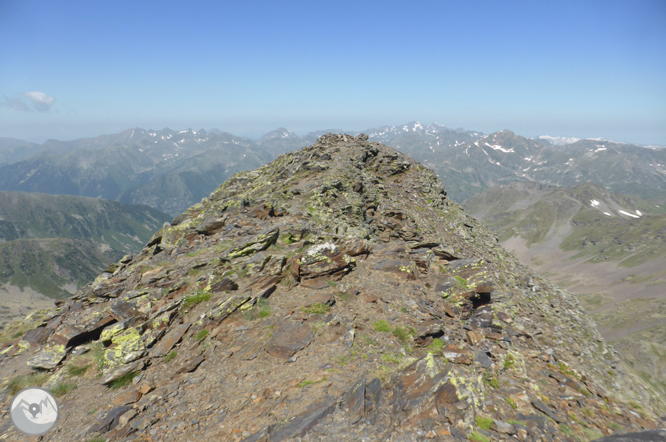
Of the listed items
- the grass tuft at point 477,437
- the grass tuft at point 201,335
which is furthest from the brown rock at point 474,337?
the grass tuft at point 201,335

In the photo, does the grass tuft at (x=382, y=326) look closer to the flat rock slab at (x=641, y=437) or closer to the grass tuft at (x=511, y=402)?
the grass tuft at (x=511, y=402)

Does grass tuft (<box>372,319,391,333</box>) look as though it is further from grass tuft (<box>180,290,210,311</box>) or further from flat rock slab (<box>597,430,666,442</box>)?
grass tuft (<box>180,290,210,311</box>)

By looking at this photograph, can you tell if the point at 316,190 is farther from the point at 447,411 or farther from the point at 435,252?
the point at 447,411

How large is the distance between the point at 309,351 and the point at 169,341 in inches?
317

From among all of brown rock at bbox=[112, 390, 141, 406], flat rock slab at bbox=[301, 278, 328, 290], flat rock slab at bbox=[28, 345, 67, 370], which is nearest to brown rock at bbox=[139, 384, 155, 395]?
brown rock at bbox=[112, 390, 141, 406]

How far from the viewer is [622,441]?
31.3ft

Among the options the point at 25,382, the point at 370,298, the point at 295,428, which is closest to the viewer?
the point at 295,428

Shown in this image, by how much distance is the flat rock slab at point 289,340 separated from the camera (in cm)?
1472

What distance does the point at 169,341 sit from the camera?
16.1 metres

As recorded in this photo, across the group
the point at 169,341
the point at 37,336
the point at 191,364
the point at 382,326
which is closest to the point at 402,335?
the point at 382,326

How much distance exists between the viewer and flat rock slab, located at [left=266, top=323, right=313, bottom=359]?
48.3 ft

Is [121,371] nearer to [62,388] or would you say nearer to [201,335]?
[62,388]

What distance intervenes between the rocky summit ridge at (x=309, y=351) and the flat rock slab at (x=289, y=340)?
83 millimetres

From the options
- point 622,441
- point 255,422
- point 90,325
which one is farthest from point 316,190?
point 622,441
